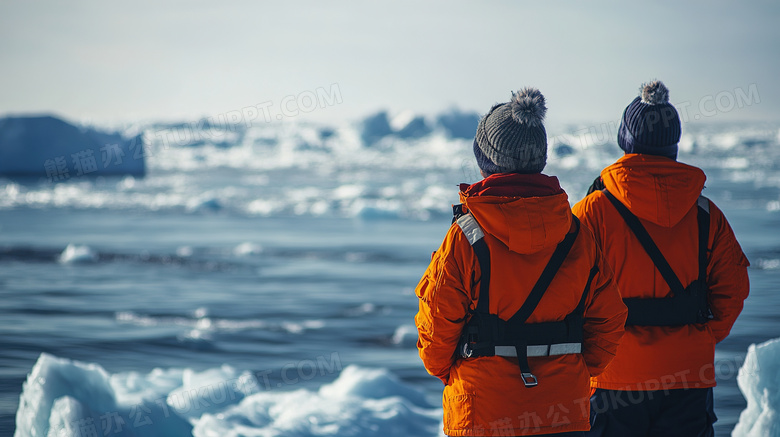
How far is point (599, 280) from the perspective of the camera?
6.58 ft

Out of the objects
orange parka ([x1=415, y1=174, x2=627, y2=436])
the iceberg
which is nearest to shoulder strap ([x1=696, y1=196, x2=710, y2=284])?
orange parka ([x1=415, y1=174, x2=627, y2=436])

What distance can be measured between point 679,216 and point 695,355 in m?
0.48

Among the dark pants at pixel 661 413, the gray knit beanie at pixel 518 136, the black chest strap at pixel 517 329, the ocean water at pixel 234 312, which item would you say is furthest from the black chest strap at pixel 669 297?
the ocean water at pixel 234 312

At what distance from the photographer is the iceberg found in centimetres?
3142

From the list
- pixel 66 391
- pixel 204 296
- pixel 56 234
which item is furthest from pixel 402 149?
pixel 66 391

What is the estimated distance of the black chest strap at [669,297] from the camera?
91.4 inches

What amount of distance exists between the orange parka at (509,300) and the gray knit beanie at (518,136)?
4 cm

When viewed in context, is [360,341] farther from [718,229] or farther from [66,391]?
[718,229]

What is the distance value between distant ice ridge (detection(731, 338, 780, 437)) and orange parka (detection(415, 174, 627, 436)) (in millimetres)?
2205

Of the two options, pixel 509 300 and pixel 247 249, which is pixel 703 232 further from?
pixel 247 249

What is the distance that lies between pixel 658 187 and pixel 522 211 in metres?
0.71

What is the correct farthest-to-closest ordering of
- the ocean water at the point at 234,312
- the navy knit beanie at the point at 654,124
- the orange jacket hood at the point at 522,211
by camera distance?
the ocean water at the point at 234,312 < the navy knit beanie at the point at 654,124 < the orange jacket hood at the point at 522,211

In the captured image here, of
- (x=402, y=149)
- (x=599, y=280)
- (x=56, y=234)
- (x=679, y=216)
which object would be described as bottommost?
(x=599, y=280)

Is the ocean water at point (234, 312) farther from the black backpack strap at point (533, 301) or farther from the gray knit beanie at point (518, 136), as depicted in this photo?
the black backpack strap at point (533, 301)
